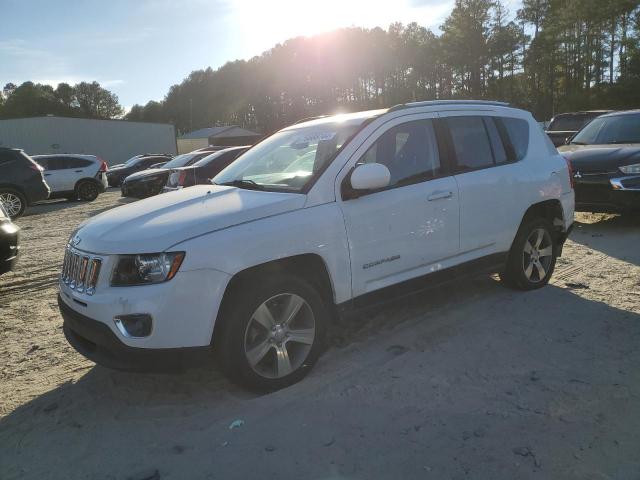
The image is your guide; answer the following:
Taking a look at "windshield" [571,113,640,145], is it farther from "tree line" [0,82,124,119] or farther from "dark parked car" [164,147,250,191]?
"tree line" [0,82,124,119]

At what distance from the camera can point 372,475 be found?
243 cm

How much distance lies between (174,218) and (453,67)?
7252cm

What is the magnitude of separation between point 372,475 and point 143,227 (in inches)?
76.0

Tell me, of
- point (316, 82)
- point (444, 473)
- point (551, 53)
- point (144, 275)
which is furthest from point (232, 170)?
point (316, 82)

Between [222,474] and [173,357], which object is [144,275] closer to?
[173,357]

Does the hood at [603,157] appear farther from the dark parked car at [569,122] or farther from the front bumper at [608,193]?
the dark parked car at [569,122]

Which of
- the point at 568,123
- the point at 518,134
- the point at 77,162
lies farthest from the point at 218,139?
the point at 518,134

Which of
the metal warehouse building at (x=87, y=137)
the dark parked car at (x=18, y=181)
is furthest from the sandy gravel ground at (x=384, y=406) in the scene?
the metal warehouse building at (x=87, y=137)

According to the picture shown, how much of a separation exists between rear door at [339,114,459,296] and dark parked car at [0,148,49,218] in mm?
11753

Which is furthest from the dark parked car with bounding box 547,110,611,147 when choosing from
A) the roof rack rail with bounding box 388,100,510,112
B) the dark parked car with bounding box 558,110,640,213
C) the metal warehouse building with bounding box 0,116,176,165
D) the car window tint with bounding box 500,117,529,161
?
the metal warehouse building with bounding box 0,116,176,165

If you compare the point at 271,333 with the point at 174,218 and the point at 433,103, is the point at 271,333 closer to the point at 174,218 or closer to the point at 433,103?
the point at 174,218

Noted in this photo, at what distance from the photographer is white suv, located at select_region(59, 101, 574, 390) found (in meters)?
2.87

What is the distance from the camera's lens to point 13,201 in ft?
41.4

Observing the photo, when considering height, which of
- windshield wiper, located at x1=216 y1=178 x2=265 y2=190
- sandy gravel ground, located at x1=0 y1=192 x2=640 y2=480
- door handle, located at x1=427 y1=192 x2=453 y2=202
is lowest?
sandy gravel ground, located at x1=0 y1=192 x2=640 y2=480
